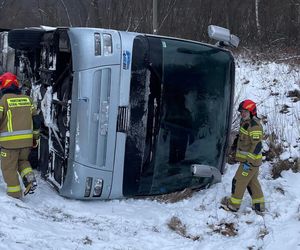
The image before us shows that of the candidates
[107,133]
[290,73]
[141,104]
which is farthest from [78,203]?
[290,73]

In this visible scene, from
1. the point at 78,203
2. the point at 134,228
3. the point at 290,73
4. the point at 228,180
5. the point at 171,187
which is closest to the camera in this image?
the point at 134,228

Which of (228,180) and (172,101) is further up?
(172,101)

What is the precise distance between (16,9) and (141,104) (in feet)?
121

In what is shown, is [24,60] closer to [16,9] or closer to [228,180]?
[228,180]

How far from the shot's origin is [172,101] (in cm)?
560

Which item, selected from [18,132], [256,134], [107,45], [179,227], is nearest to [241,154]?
[256,134]

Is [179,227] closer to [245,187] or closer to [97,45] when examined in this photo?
[245,187]

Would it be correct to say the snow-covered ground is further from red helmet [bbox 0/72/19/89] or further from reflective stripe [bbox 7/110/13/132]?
red helmet [bbox 0/72/19/89]

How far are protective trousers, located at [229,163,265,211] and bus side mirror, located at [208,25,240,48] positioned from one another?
5.47 ft

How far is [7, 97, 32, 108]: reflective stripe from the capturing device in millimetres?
5398

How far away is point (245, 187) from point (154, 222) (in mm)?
1229

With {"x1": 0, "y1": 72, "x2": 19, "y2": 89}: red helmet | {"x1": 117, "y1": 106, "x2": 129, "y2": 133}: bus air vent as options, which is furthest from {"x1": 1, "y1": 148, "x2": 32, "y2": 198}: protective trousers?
{"x1": 117, "y1": 106, "x2": 129, "y2": 133}: bus air vent

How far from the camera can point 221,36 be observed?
20.5 feet

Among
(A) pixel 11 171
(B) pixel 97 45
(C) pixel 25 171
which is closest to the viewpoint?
(B) pixel 97 45
